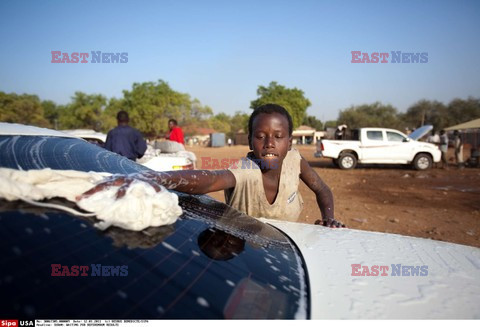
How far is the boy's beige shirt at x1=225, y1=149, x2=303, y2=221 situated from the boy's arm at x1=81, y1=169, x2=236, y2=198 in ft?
0.26

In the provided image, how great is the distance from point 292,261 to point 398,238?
0.70 m

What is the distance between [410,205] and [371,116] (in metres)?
45.4

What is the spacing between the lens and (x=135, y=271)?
0.80 metres

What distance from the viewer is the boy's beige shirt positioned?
1.86m

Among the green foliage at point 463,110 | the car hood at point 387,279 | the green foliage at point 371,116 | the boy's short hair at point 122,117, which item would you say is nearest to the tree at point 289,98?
the green foliage at point 371,116

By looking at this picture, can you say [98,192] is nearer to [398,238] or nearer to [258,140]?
[258,140]

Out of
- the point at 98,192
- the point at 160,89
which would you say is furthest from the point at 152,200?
the point at 160,89

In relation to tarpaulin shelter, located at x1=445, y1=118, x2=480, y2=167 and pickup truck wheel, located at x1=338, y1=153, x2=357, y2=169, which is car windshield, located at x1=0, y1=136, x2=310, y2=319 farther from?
tarpaulin shelter, located at x1=445, y1=118, x2=480, y2=167

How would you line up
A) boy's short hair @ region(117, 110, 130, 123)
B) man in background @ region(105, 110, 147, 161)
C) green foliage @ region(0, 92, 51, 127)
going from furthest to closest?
green foliage @ region(0, 92, 51, 127) < boy's short hair @ region(117, 110, 130, 123) < man in background @ region(105, 110, 147, 161)

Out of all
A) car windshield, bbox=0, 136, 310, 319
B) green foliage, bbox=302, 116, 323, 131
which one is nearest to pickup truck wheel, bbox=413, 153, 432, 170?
car windshield, bbox=0, 136, 310, 319

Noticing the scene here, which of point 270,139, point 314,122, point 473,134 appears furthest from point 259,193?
point 314,122

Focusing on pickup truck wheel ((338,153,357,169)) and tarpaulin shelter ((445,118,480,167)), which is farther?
tarpaulin shelter ((445,118,480,167))

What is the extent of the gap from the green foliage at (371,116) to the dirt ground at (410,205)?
120 ft

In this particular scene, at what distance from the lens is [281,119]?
1923 millimetres
